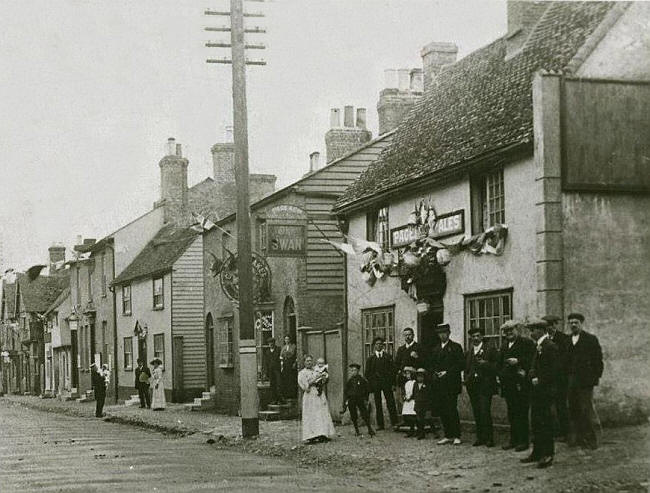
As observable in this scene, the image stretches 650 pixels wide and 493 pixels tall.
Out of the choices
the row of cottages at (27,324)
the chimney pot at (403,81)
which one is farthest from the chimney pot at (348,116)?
the row of cottages at (27,324)

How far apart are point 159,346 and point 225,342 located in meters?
9.19

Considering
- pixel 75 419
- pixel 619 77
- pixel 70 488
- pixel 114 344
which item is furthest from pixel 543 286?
pixel 114 344

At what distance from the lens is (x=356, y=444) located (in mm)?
17656

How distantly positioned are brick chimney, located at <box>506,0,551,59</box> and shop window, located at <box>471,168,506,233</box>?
335 cm

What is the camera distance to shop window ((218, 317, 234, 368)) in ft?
103

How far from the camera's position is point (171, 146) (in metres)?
45.5

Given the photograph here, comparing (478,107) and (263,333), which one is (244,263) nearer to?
(478,107)

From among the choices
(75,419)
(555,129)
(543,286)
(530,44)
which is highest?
(530,44)

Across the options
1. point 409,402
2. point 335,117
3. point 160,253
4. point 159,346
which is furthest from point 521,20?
point 160,253

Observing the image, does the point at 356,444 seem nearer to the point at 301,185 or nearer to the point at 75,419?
the point at 301,185

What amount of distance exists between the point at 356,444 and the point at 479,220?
15.1 feet

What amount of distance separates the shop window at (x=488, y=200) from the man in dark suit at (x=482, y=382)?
113 inches

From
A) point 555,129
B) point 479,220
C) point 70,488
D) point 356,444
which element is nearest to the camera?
point 70,488

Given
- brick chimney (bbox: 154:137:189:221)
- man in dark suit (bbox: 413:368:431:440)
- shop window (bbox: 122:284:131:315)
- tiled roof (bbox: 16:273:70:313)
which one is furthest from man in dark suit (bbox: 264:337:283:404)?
tiled roof (bbox: 16:273:70:313)
